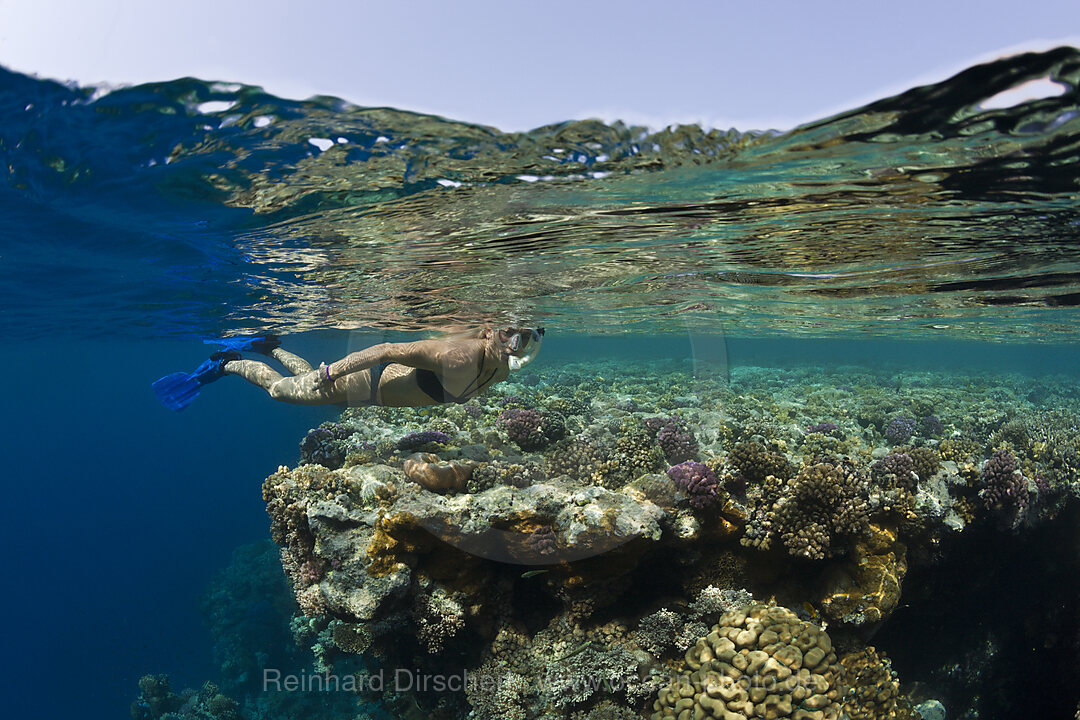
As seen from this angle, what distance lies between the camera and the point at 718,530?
7.22 meters

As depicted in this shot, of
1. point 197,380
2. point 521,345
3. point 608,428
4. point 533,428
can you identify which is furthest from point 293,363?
point 608,428

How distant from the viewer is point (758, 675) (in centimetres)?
536

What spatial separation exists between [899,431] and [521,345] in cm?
1147

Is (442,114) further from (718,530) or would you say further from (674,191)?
(718,530)

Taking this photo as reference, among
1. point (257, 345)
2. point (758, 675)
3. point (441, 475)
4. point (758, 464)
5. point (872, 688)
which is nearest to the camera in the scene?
point (758, 675)

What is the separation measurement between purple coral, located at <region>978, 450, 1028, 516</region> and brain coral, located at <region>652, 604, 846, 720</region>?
5.37 meters

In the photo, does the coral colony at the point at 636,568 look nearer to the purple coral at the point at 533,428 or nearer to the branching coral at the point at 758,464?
the branching coral at the point at 758,464

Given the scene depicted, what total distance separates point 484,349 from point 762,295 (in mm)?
13289

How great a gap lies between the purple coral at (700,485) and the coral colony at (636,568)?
29 mm

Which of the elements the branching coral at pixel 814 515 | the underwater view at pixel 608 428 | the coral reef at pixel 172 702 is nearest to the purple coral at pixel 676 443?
the underwater view at pixel 608 428

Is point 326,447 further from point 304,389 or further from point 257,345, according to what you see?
point 257,345

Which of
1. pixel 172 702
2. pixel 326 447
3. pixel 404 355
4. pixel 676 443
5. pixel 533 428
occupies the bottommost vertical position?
pixel 172 702

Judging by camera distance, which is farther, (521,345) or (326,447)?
(326,447)

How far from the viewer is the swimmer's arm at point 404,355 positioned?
7336 millimetres
